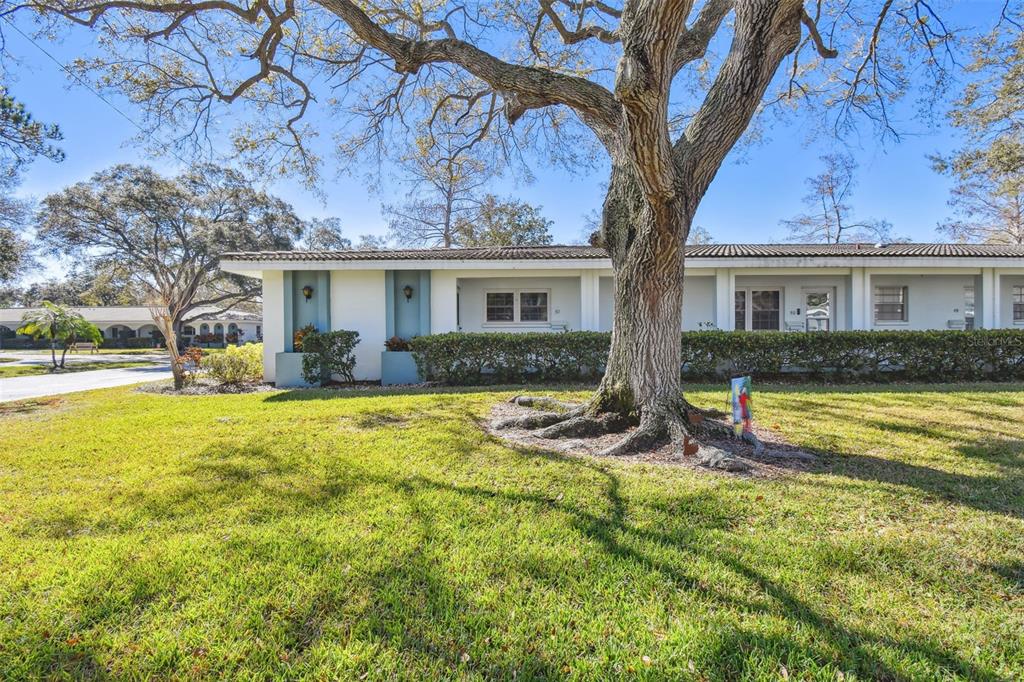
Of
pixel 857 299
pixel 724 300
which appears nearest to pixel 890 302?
pixel 857 299

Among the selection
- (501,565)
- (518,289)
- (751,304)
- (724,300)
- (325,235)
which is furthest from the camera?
(325,235)

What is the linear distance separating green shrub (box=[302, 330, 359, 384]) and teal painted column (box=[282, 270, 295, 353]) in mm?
1060

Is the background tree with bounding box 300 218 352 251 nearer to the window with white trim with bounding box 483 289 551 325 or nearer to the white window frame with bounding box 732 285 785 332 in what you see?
the window with white trim with bounding box 483 289 551 325

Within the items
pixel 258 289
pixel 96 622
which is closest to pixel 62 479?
pixel 96 622

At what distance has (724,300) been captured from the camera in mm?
12047

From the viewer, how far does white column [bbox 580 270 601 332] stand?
39.2 ft

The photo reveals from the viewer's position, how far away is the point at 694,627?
2.11 metres

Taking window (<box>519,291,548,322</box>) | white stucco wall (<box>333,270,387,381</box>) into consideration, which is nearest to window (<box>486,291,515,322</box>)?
window (<box>519,291,548,322</box>)

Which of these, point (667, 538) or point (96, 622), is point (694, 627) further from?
point (96, 622)

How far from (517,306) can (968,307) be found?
1366 cm

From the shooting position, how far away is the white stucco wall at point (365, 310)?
38.9 feet

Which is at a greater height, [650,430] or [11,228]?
[11,228]

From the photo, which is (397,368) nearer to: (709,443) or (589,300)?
(589,300)

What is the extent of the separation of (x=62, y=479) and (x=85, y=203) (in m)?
25.1
